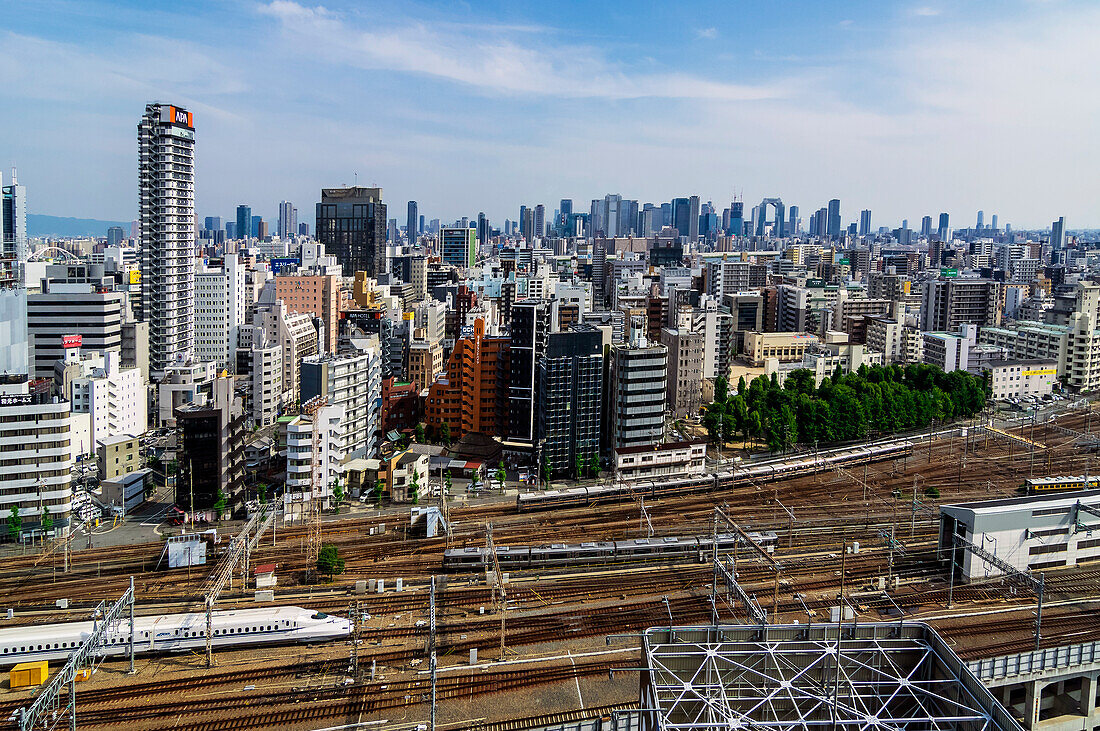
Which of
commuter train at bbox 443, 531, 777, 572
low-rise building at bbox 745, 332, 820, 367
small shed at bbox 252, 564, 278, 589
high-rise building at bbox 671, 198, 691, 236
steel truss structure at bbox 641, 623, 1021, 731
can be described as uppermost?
high-rise building at bbox 671, 198, 691, 236

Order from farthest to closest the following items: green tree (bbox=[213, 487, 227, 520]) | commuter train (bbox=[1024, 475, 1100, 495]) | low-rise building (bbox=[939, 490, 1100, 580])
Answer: commuter train (bbox=[1024, 475, 1100, 495]) < green tree (bbox=[213, 487, 227, 520]) < low-rise building (bbox=[939, 490, 1100, 580])

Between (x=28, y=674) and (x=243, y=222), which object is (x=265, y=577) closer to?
(x=28, y=674)

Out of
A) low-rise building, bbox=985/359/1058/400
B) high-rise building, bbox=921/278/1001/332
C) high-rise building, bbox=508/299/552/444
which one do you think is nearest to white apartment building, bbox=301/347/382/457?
high-rise building, bbox=508/299/552/444

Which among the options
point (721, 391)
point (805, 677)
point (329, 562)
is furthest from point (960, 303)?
point (805, 677)

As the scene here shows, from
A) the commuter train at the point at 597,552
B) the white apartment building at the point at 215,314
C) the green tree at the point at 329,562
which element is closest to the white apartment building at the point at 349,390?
the green tree at the point at 329,562

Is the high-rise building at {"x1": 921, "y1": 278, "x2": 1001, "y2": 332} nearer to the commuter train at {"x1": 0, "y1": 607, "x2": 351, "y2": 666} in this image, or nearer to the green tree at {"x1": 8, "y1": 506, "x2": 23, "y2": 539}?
the commuter train at {"x1": 0, "y1": 607, "x2": 351, "y2": 666}

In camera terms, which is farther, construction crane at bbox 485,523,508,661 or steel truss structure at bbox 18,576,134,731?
construction crane at bbox 485,523,508,661

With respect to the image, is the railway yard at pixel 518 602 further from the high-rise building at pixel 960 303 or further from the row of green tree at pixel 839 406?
the high-rise building at pixel 960 303
